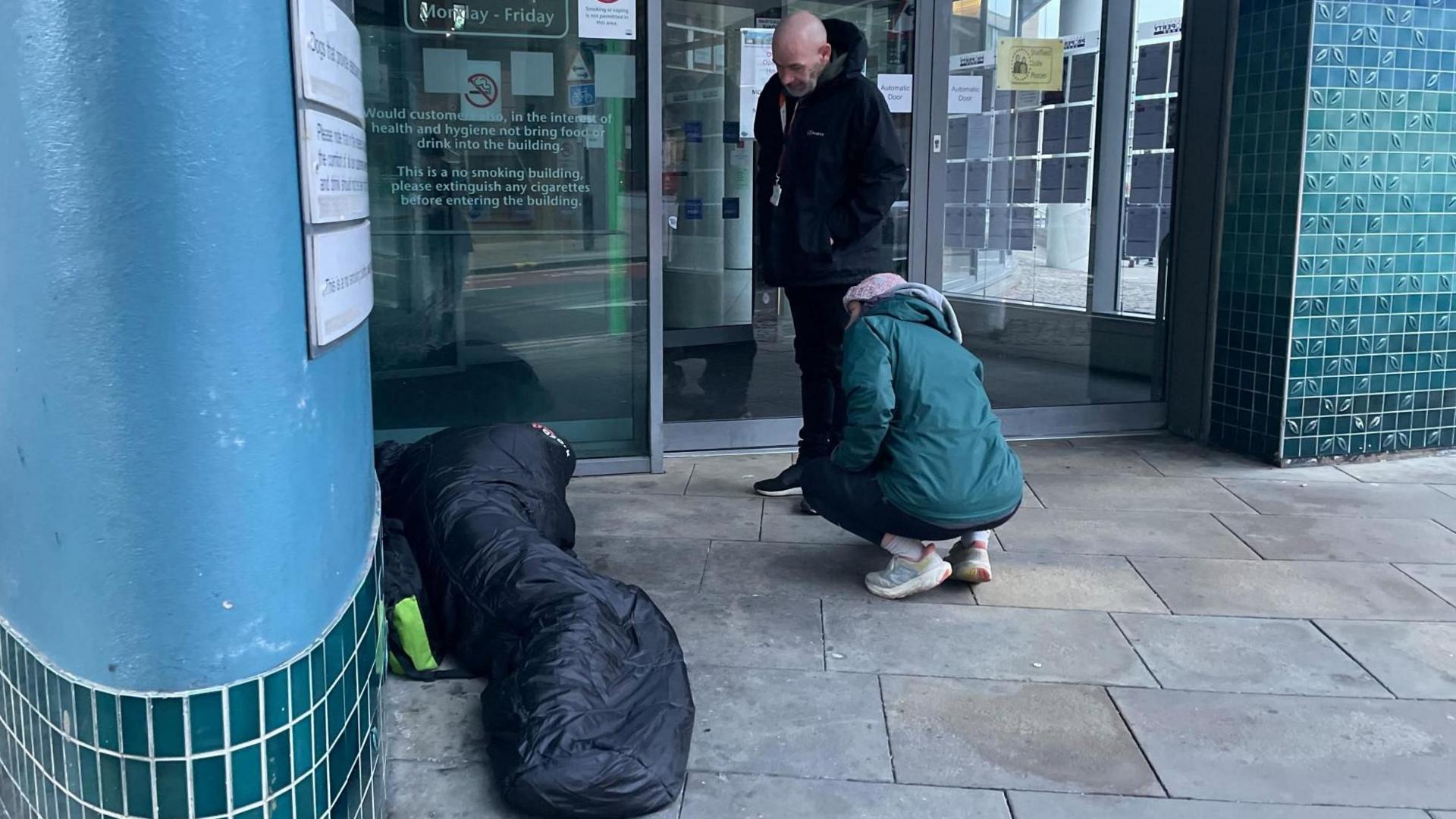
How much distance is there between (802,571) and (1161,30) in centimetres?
379

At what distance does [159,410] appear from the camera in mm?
1755

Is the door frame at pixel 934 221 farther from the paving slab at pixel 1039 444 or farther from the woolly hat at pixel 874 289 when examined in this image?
the woolly hat at pixel 874 289

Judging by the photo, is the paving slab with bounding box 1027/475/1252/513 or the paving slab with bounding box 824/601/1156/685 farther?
the paving slab with bounding box 1027/475/1252/513

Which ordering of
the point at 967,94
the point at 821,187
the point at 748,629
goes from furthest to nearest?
the point at 967,94 → the point at 821,187 → the point at 748,629

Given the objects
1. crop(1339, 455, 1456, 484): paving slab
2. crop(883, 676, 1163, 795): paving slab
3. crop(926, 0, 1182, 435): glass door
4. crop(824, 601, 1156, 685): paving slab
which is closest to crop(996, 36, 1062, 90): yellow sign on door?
crop(926, 0, 1182, 435): glass door

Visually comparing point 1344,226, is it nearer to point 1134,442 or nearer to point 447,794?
point 1134,442

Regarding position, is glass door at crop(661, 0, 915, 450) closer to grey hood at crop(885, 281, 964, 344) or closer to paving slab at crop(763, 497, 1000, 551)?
paving slab at crop(763, 497, 1000, 551)

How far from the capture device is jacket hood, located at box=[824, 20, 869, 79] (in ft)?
15.0

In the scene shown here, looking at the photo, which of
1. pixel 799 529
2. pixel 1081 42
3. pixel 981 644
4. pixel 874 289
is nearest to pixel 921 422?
pixel 874 289

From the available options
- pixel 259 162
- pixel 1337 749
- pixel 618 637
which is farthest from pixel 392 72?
pixel 1337 749

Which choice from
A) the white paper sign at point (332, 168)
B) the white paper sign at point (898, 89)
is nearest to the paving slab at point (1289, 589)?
the white paper sign at point (898, 89)

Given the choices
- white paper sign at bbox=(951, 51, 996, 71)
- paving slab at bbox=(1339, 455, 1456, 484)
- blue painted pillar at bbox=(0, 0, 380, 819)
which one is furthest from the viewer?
white paper sign at bbox=(951, 51, 996, 71)

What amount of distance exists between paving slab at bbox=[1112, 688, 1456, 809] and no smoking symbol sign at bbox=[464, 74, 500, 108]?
136 inches

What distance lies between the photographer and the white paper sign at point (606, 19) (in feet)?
16.8
